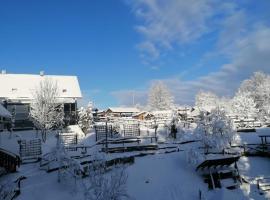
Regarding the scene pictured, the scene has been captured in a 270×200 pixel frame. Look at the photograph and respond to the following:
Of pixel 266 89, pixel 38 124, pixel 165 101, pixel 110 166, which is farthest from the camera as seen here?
pixel 165 101

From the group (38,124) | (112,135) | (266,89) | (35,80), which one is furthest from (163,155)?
(266,89)

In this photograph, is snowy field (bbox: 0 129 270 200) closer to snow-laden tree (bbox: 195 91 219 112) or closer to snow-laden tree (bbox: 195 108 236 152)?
snow-laden tree (bbox: 195 108 236 152)

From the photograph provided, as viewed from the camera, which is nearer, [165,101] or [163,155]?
[163,155]

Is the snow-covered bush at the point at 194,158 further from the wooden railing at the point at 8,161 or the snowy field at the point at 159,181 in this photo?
the wooden railing at the point at 8,161

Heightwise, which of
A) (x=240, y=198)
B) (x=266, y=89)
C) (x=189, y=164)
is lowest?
(x=240, y=198)

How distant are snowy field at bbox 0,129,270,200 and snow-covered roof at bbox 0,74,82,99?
1976cm

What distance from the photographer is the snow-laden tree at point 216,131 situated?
2081 cm

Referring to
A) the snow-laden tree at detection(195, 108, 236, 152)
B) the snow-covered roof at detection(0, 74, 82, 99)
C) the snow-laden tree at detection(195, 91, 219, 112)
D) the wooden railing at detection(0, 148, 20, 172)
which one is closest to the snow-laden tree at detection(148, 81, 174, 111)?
the snow-laden tree at detection(195, 91, 219, 112)

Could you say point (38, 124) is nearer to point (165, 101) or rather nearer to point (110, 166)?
point (110, 166)

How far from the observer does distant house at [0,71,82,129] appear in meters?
35.8

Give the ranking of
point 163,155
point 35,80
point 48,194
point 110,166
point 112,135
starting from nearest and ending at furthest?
1. point 48,194
2. point 110,166
3. point 163,155
4. point 112,135
5. point 35,80

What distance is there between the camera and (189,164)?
18.2 m

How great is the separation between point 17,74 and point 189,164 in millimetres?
30853

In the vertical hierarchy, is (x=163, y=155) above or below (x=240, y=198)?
above
